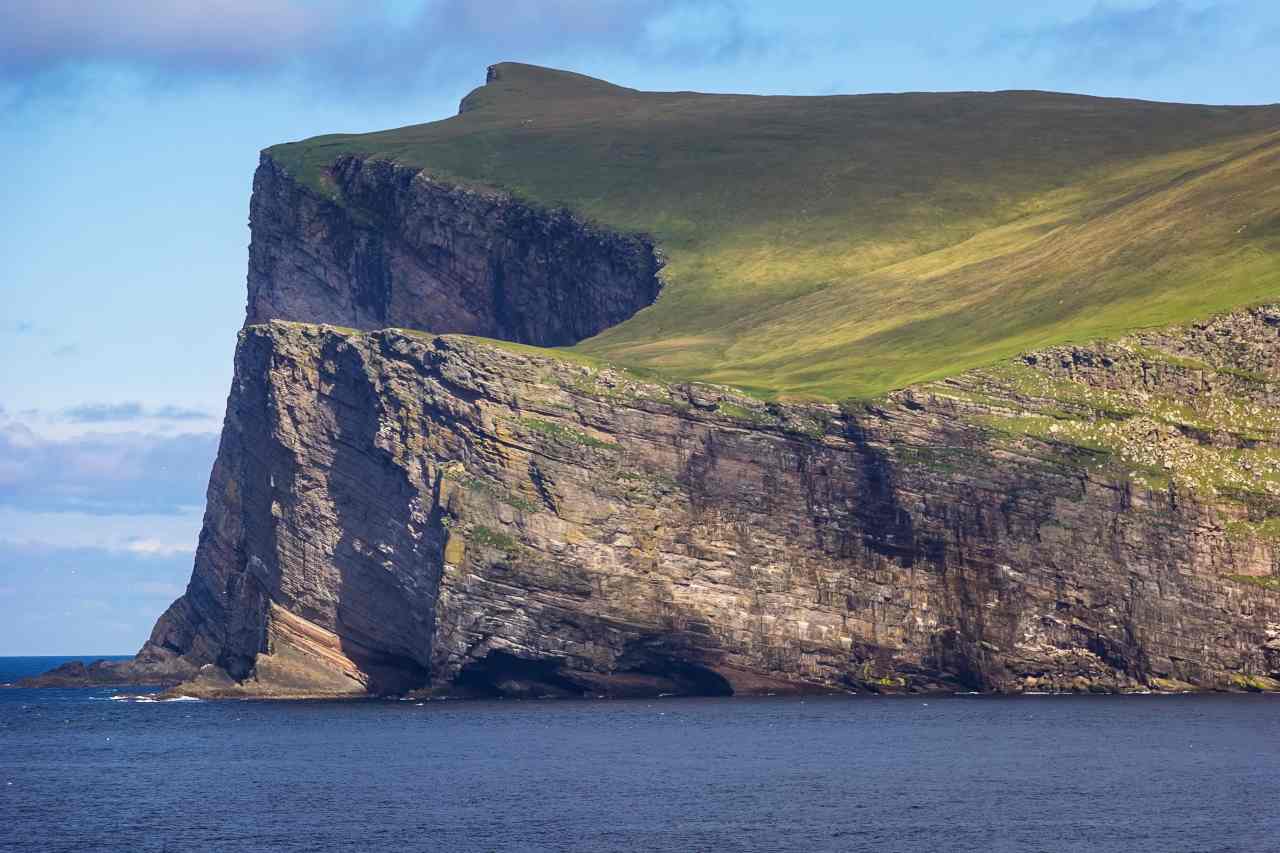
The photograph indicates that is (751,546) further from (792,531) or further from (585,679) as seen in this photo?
(585,679)

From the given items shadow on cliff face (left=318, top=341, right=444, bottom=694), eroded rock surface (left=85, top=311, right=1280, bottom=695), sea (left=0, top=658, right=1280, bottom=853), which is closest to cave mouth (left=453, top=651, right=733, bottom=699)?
eroded rock surface (left=85, top=311, right=1280, bottom=695)

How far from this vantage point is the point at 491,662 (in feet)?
457

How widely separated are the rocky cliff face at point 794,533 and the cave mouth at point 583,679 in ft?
0.74

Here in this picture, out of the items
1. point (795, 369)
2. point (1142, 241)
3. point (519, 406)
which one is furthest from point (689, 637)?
point (1142, 241)

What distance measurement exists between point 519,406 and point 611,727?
100 ft

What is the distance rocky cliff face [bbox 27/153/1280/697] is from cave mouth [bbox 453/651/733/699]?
226 mm

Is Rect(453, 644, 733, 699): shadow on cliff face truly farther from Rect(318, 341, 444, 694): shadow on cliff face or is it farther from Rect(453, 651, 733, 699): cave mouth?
Rect(318, 341, 444, 694): shadow on cliff face

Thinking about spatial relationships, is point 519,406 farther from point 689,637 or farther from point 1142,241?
point 1142,241

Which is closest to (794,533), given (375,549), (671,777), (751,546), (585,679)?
(751,546)

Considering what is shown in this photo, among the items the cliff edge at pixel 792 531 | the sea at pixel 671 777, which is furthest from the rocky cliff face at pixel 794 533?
the sea at pixel 671 777

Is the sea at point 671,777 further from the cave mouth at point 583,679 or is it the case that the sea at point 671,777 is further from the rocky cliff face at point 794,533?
the rocky cliff face at point 794,533

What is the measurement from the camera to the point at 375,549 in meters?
148

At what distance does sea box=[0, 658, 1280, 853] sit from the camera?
81.2 metres

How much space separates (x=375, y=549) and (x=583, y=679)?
19.5m
